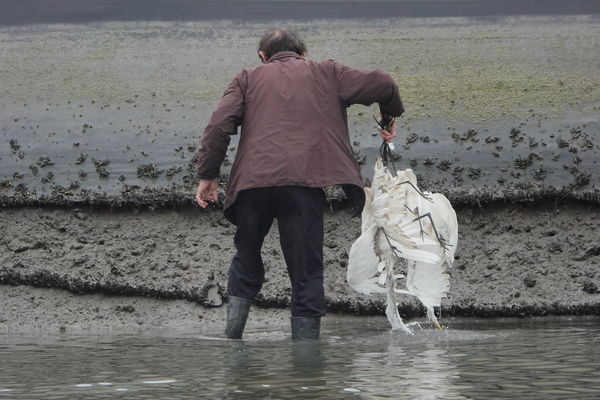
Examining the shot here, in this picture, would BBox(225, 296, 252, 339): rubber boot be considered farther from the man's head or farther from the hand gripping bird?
the man's head

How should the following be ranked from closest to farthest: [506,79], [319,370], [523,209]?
[319,370] < [523,209] < [506,79]

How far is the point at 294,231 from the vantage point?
17.6ft

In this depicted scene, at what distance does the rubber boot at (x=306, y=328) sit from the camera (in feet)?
17.8

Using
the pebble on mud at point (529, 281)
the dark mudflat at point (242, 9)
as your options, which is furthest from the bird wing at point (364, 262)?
the dark mudflat at point (242, 9)

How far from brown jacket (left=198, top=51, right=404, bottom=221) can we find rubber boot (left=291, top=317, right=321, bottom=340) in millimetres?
648

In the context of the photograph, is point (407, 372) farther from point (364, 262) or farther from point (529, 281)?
→ point (529, 281)

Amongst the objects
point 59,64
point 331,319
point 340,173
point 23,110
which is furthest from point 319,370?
point 59,64

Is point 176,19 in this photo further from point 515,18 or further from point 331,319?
point 331,319

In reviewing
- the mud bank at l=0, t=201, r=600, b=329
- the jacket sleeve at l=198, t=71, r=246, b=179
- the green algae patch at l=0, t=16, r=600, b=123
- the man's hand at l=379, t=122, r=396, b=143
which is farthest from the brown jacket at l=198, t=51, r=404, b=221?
the green algae patch at l=0, t=16, r=600, b=123

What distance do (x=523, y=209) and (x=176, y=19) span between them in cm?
469

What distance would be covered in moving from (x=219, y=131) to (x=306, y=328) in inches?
40.3

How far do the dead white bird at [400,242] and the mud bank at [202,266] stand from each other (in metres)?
0.69

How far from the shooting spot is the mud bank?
262 inches

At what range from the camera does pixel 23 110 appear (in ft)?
30.4
